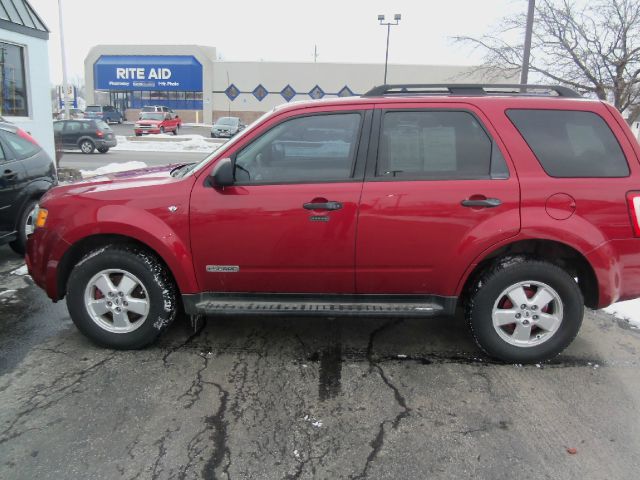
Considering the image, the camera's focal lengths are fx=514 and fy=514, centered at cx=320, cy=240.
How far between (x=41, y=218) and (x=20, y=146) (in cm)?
283

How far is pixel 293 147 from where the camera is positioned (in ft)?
12.0

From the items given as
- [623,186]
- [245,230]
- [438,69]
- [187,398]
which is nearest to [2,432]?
[187,398]

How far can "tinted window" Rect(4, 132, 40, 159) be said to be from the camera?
592 cm

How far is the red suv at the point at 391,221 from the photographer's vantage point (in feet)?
11.3

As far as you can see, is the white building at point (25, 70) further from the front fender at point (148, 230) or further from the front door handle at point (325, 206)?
the front door handle at point (325, 206)

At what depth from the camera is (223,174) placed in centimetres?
343

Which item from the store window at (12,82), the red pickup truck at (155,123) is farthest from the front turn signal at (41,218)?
the red pickup truck at (155,123)

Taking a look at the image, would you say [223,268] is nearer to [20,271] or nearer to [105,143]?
[20,271]

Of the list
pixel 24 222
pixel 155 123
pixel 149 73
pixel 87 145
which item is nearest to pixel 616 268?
pixel 24 222

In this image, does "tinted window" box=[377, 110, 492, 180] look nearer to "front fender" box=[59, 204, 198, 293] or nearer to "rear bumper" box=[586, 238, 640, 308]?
"rear bumper" box=[586, 238, 640, 308]

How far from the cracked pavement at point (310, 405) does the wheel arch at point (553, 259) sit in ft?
1.89

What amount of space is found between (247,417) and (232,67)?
51.3 metres

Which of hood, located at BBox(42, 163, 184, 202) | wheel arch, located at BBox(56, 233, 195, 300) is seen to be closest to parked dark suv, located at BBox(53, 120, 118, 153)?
hood, located at BBox(42, 163, 184, 202)

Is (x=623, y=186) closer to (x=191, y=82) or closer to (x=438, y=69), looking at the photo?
(x=438, y=69)
